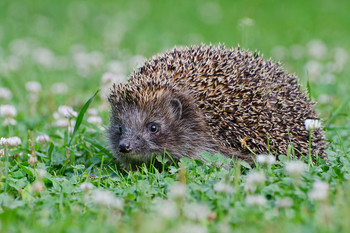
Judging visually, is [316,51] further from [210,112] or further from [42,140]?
[42,140]

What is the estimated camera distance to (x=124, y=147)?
18.8 feet

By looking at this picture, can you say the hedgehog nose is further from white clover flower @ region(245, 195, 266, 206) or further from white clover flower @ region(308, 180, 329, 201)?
white clover flower @ region(308, 180, 329, 201)

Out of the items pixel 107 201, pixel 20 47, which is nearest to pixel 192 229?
pixel 107 201

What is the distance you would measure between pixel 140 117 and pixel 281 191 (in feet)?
7.24

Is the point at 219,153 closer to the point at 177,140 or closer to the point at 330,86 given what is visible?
the point at 177,140

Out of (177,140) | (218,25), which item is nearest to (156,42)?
(218,25)

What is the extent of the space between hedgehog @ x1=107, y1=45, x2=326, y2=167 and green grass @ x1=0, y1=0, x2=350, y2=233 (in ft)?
1.08

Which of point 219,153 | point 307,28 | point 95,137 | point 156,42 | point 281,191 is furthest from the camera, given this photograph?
point 307,28

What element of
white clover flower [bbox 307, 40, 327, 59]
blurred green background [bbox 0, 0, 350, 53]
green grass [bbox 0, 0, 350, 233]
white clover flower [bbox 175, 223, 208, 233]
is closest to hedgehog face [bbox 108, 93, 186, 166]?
green grass [bbox 0, 0, 350, 233]

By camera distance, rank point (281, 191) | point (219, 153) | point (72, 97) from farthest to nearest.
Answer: point (72, 97)
point (219, 153)
point (281, 191)

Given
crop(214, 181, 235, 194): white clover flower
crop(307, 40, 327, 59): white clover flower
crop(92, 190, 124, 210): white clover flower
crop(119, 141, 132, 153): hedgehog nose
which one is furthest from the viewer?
crop(307, 40, 327, 59): white clover flower

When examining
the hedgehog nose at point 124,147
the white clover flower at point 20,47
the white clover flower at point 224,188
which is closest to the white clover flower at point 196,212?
the white clover flower at point 224,188

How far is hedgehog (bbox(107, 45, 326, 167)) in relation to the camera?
233 inches

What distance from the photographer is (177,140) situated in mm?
6160
